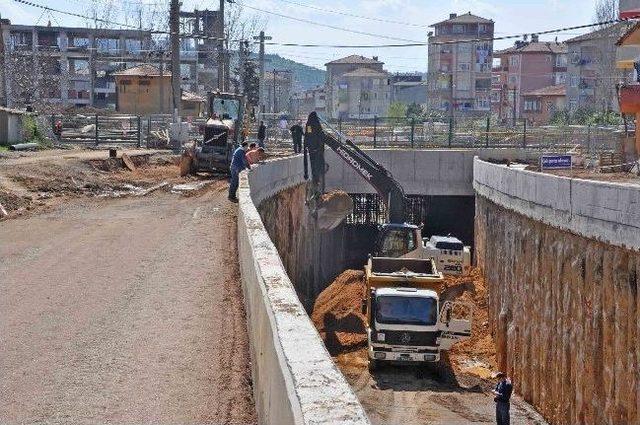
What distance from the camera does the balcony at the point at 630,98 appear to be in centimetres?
4116

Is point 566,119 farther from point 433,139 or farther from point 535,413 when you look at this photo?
point 535,413

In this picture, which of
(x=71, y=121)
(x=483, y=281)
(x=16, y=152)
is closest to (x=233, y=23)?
(x=71, y=121)

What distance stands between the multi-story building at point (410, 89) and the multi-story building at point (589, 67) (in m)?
54.2

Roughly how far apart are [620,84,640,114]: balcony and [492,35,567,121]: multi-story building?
87.9 metres

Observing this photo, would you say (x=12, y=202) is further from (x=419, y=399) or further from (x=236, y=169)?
(x=419, y=399)

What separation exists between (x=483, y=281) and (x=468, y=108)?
95.4m

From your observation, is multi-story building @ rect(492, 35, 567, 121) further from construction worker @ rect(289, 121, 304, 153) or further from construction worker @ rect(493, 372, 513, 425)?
construction worker @ rect(493, 372, 513, 425)

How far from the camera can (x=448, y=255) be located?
31.8m

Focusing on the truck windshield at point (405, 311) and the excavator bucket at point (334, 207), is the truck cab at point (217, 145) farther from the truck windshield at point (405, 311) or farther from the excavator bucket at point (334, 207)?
the truck windshield at point (405, 311)

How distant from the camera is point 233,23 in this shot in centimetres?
10031

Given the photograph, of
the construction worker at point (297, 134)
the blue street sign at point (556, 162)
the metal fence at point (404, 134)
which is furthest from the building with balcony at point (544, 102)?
the blue street sign at point (556, 162)

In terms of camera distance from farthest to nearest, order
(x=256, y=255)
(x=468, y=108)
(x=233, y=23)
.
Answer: (x=468, y=108) → (x=233, y=23) → (x=256, y=255)

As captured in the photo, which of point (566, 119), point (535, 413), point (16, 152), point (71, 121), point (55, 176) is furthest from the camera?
point (566, 119)

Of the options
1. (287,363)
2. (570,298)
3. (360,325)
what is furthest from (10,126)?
(287,363)
